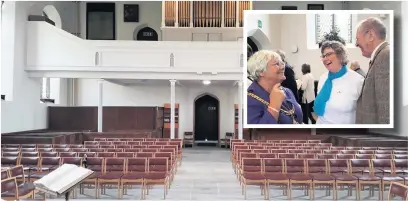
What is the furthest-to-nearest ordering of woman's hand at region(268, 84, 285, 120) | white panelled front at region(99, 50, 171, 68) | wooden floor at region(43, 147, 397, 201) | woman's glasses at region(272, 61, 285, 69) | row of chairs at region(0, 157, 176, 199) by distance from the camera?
white panelled front at region(99, 50, 171, 68) < woman's glasses at region(272, 61, 285, 69) < woman's hand at region(268, 84, 285, 120) < wooden floor at region(43, 147, 397, 201) < row of chairs at region(0, 157, 176, 199)

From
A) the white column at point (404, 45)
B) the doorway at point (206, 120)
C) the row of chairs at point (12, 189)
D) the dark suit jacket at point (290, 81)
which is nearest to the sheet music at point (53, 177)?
the row of chairs at point (12, 189)

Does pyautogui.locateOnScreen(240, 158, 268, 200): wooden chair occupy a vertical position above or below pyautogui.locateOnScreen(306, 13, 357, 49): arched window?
below

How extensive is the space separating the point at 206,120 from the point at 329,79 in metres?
11.6

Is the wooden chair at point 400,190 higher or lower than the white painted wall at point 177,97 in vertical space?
lower

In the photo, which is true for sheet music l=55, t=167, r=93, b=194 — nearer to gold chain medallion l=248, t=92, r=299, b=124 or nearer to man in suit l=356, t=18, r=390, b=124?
gold chain medallion l=248, t=92, r=299, b=124

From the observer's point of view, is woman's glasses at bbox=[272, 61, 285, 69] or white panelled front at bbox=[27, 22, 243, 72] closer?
woman's glasses at bbox=[272, 61, 285, 69]

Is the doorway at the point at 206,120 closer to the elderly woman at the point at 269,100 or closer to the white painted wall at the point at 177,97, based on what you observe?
the white painted wall at the point at 177,97

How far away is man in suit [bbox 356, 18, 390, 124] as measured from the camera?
11.8 metres

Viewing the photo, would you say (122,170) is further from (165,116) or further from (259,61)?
(165,116)

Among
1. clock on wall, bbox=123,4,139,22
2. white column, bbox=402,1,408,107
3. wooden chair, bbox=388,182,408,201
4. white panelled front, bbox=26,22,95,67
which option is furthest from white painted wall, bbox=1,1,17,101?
wooden chair, bbox=388,182,408,201

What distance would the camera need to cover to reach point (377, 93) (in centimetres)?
1185

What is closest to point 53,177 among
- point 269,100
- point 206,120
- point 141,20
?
point 269,100

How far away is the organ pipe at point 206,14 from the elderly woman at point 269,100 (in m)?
7.56

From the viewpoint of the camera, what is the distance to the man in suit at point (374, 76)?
1177 cm
